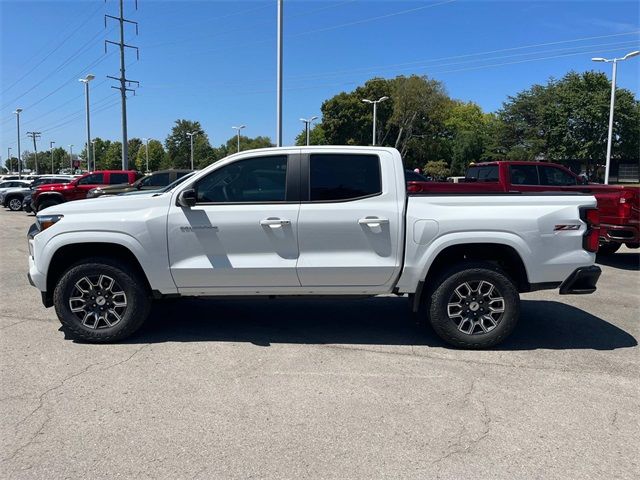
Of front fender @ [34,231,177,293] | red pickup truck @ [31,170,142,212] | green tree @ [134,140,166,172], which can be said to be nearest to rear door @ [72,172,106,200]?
red pickup truck @ [31,170,142,212]

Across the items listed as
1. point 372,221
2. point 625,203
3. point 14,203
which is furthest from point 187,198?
point 14,203

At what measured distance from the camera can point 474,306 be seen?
16.7 ft

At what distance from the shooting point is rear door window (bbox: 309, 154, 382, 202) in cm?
511

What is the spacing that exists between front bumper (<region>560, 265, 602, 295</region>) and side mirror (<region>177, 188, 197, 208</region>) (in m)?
3.65

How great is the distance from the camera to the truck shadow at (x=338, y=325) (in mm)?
5422

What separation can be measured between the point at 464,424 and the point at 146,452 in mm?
2127

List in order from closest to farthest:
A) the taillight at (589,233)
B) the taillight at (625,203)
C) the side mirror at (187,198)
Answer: the side mirror at (187,198)
the taillight at (589,233)
the taillight at (625,203)

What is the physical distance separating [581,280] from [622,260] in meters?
7.10

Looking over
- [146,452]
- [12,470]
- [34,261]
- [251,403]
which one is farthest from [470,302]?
[34,261]

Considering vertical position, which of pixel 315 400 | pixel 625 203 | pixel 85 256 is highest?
pixel 625 203

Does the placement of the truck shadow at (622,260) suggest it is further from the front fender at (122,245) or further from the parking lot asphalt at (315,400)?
the front fender at (122,245)

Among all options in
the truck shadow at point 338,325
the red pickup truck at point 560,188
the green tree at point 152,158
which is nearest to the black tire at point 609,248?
the red pickup truck at point 560,188

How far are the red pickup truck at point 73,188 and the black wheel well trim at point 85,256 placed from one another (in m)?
15.8

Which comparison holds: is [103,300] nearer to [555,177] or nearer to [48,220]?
[48,220]
